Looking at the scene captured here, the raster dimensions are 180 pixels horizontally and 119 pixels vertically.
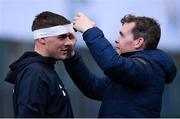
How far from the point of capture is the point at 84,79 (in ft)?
12.9

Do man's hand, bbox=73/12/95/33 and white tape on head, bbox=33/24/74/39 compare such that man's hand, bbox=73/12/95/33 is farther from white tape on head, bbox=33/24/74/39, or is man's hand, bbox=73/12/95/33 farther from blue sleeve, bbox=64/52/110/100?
blue sleeve, bbox=64/52/110/100

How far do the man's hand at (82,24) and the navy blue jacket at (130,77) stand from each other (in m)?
0.05

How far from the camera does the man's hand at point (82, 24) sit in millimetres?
3426

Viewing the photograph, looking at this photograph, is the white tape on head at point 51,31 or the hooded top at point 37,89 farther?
the white tape on head at point 51,31

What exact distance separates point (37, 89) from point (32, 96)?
5 centimetres

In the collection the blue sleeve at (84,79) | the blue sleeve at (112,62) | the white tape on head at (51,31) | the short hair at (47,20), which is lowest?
the blue sleeve at (84,79)

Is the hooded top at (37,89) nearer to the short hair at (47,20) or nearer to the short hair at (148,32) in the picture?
the short hair at (47,20)

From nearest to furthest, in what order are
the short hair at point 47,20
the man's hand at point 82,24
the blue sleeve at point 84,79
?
the man's hand at point 82,24 → the short hair at point 47,20 → the blue sleeve at point 84,79

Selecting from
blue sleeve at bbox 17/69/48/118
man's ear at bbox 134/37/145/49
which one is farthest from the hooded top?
man's ear at bbox 134/37/145/49

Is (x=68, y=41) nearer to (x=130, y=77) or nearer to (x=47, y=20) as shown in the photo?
(x=47, y=20)

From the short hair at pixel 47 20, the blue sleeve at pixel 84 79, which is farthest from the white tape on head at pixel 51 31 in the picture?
the blue sleeve at pixel 84 79

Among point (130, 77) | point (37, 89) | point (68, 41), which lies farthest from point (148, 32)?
point (37, 89)

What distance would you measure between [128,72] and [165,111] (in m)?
3.30

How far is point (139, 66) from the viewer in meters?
3.39
